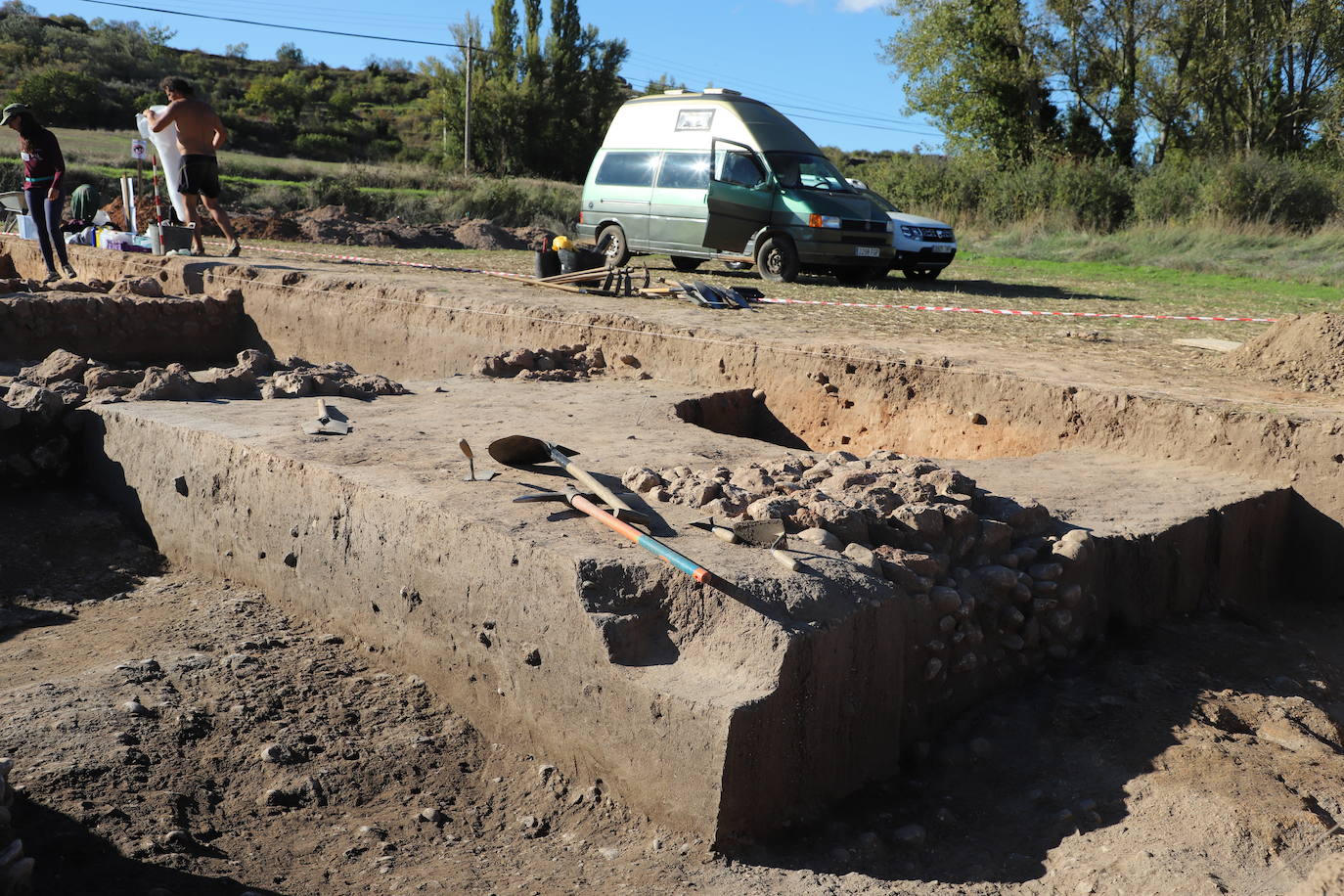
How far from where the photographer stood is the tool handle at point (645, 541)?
326 cm

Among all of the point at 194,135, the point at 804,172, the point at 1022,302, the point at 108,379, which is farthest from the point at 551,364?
the point at 804,172

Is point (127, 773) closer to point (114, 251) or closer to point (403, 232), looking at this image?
point (114, 251)

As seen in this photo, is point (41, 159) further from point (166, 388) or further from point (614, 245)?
point (614, 245)

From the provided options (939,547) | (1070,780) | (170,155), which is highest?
(170,155)

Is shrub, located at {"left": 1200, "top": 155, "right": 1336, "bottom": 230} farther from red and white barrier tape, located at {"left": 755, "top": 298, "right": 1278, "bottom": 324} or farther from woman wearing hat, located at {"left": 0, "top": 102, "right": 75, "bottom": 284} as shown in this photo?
woman wearing hat, located at {"left": 0, "top": 102, "right": 75, "bottom": 284}

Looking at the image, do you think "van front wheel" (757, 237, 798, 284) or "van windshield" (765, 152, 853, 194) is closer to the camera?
"van front wheel" (757, 237, 798, 284)

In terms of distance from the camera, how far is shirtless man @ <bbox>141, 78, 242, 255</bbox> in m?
10.3

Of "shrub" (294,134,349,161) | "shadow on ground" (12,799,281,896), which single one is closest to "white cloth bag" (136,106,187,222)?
"shadow on ground" (12,799,281,896)

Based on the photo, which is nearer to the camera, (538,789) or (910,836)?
(910,836)

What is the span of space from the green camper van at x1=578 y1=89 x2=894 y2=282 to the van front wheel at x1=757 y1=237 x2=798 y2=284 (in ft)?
0.04

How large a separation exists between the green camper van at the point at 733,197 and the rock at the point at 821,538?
8.66m

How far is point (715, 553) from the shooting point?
363 centimetres

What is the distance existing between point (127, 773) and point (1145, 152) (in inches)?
1143

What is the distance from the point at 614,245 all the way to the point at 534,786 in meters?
10.8
